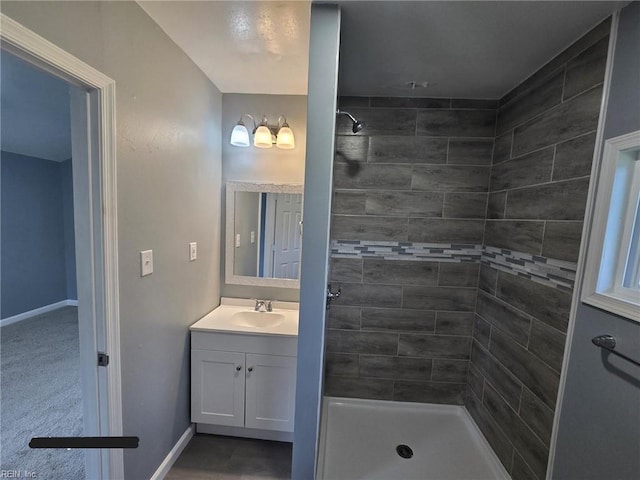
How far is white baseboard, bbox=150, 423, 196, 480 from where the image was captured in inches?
58.8

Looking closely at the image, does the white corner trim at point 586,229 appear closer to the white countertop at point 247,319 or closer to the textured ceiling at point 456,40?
the textured ceiling at point 456,40

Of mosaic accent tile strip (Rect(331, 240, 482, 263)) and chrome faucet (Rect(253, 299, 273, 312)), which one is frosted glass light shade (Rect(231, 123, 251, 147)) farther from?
chrome faucet (Rect(253, 299, 273, 312))

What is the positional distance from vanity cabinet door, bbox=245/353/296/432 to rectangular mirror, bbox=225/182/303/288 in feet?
1.98

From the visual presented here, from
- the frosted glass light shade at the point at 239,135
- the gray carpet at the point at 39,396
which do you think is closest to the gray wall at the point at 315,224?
the frosted glass light shade at the point at 239,135

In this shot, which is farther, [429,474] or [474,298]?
[474,298]

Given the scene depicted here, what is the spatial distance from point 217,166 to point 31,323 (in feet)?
11.7

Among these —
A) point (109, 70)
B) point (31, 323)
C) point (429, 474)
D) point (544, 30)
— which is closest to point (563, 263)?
point (544, 30)

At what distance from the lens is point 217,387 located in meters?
1.77

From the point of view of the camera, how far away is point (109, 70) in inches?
41.0

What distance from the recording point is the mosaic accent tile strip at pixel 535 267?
1.20 m

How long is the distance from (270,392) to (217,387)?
37 centimetres

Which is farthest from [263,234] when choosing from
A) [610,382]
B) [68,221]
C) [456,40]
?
[68,221]

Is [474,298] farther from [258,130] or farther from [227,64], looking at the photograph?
[227,64]

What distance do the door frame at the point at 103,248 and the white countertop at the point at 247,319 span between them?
615 millimetres
